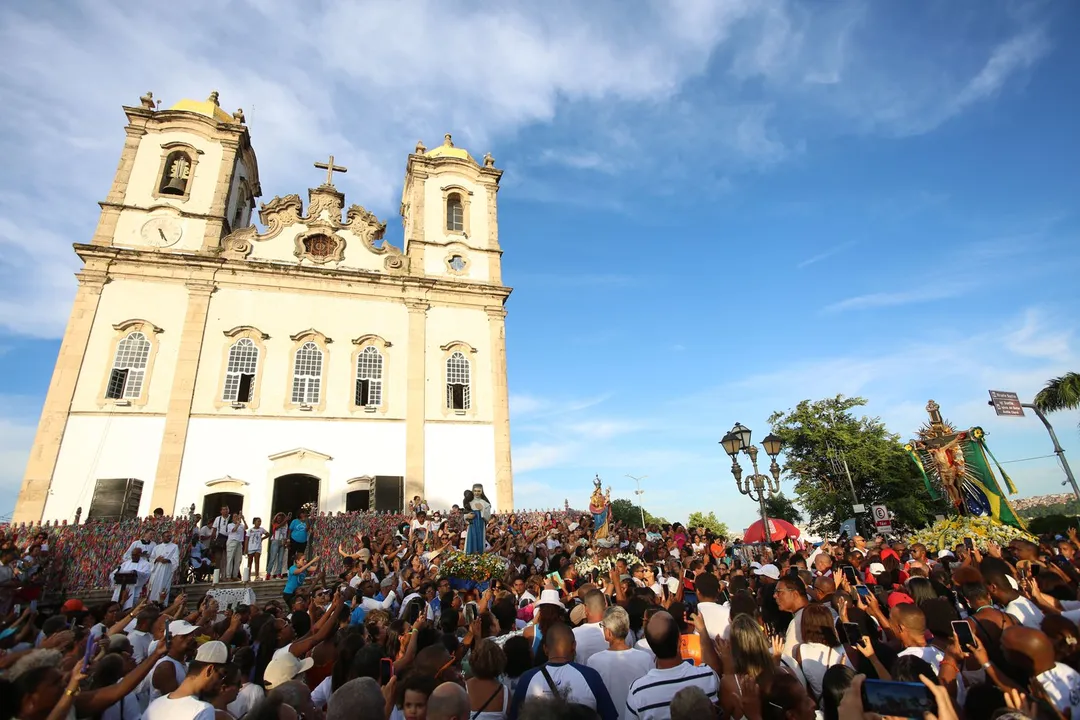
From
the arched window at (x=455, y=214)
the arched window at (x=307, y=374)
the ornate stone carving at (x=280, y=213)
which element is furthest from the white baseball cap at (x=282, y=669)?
the arched window at (x=455, y=214)

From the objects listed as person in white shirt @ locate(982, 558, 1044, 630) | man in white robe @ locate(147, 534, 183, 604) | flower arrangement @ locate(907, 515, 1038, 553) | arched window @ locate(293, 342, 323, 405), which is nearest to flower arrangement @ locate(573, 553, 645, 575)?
person in white shirt @ locate(982, 558, 1044, 630)

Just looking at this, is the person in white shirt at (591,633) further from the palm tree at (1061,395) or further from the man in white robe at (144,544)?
the palm tree at (1061,395)

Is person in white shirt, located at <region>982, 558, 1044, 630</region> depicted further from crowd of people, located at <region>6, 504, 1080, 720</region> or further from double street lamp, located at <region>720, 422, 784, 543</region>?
double street lamp, located at <region>720, 422, 784, 543</region>

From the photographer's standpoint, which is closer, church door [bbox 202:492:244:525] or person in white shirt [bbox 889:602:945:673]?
person in white shirt [bbox 889:602:945:673]

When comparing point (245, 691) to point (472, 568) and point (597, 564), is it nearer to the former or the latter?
point (472, 568)

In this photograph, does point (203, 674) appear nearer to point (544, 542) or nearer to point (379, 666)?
point (379, 666)

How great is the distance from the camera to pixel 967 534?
42.6ft

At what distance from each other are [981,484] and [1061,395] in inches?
409

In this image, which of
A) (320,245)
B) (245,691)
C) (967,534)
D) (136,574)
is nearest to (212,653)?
Answer: (245,691)

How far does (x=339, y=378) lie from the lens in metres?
22.4

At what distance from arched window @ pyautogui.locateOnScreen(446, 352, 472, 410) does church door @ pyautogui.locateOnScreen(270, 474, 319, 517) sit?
6.15m

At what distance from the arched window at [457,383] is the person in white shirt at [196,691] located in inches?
775

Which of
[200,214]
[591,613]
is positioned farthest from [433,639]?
[200,214]

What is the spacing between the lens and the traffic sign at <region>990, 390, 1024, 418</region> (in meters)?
22.5
